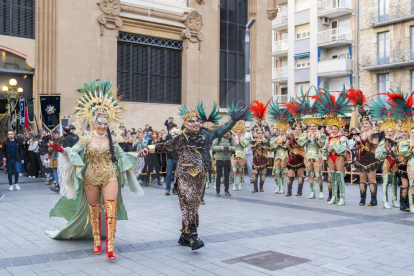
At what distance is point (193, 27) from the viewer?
24344mm

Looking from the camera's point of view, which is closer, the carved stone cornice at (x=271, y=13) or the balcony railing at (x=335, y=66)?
the carved stone cornice at (x=271, y=13)

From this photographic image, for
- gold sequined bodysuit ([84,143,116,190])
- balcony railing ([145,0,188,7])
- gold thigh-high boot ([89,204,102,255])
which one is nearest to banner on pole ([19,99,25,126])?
balcony railing ([145,0,188,7])

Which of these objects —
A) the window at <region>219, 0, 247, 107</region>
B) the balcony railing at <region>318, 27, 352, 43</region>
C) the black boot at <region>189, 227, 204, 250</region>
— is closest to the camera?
the black boot at <region>189, 227, 204, 250</region>

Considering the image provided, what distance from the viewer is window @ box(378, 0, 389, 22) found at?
35.5 meters

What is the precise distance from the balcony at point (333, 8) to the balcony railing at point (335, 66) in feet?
13.3

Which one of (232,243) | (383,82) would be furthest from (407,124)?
(383,82)

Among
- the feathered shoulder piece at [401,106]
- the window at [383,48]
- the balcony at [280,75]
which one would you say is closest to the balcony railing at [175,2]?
the feathered shoulder piece at [401,106]

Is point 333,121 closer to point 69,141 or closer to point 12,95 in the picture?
point 69,141

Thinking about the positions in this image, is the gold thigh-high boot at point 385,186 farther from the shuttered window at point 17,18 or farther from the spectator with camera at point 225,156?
the shuttered window at point 17,18

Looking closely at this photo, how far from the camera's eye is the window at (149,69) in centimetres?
2264

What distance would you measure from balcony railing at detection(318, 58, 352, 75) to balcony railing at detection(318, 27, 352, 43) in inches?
77.8

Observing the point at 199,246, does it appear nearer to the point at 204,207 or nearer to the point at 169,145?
the point at 169,145

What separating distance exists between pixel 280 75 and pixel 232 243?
134 feet

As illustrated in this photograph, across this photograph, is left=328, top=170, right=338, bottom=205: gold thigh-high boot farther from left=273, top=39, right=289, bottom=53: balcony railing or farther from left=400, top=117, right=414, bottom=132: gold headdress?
left=273, top=39, right=289, bottom=53: balcony railing
